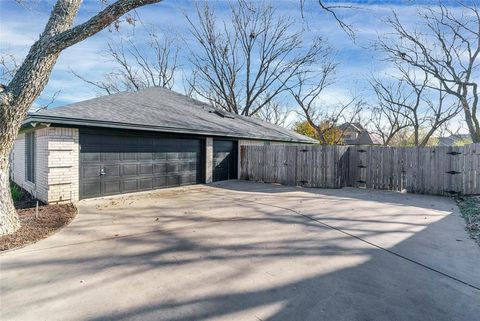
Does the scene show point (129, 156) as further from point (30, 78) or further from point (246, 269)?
point (246, 269)

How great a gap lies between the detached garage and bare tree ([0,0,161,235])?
83.5 inches

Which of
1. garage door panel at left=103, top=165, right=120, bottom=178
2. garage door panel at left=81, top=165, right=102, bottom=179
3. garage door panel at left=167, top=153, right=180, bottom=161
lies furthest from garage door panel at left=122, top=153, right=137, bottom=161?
garage door panel at left=167, top=153, right=180, bottom=161

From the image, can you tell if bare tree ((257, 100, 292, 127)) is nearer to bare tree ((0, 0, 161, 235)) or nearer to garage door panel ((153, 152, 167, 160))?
garage door panel ((153, 152, 167, 160))

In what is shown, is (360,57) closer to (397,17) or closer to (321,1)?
(397,17)

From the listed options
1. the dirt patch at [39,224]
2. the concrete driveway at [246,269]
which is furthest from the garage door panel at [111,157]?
the concrete driveway at [246,269]

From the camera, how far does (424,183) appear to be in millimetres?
9586

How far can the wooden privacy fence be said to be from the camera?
8.96 metres

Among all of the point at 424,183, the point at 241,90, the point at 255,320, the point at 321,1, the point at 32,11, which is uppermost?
the point at 241,90

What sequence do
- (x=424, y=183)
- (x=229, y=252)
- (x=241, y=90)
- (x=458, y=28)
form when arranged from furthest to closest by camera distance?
1. (x=241, y=90)
2. (x=458, y=28)
3. (x=424, y=183)
4. (x=229, y=252)

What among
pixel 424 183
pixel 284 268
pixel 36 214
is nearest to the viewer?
pixel 284 268

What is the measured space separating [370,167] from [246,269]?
8.91 m

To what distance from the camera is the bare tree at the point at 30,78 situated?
4.51 meters

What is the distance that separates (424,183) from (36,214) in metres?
11.2

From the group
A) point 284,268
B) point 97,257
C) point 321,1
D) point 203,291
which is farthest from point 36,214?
point 321,1
